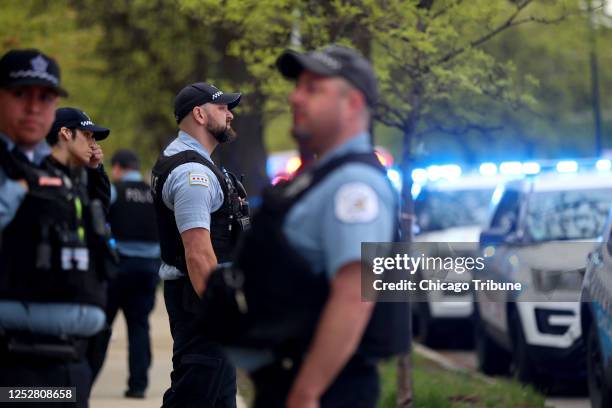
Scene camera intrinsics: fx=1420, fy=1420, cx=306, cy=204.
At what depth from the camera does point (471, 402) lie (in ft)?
34.5

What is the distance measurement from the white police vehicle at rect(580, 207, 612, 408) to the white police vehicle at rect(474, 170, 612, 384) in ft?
5.30

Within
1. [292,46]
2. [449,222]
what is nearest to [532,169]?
[292,46]

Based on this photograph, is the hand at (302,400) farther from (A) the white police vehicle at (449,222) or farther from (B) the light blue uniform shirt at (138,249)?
(A) the white police vehicle at (449,222)

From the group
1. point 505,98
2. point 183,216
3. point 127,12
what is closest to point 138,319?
point 505,98

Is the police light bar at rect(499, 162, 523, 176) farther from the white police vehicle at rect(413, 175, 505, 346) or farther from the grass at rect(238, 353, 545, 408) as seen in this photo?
the grass at rect(238, 353, 545, 408)

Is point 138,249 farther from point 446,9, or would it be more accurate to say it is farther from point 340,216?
→ point 340,216

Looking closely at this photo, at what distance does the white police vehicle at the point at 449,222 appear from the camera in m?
16.8

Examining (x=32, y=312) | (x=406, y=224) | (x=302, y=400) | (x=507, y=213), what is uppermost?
(x=507, y=213)

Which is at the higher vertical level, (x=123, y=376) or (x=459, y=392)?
(x=123, y=376)

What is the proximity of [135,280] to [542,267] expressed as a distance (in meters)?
3.27

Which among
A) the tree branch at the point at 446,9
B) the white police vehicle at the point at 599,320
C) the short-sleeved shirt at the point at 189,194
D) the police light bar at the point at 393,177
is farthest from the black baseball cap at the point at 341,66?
the tree branch at the point at 446,9

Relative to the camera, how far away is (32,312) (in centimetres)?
462

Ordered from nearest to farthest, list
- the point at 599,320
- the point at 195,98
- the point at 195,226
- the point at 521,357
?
1. the point at 195,226
2. the point at 195,98
3. the point at 599,320
4. the point at 521,357

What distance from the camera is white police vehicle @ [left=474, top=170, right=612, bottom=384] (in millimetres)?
11281
